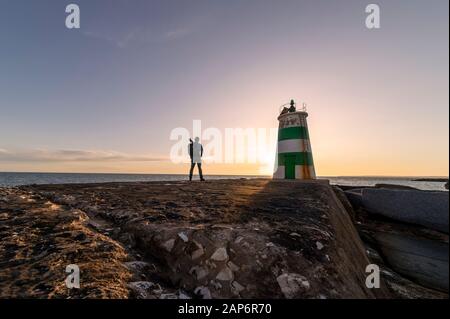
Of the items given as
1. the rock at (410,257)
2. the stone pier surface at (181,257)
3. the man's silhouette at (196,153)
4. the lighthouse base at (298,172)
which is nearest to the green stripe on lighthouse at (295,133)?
the lighthouse base at (298,172)

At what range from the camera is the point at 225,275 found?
1.96 m

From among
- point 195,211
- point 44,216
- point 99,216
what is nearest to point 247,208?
point 195,211

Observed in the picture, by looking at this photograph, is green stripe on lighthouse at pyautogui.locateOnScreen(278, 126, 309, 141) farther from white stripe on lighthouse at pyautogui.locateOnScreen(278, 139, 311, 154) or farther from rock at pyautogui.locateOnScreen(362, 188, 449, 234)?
rock at pyautogui.locateOnScreen(362, 188, 449, 234)

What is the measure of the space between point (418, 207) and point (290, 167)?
1447 cm

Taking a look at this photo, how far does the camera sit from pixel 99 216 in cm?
367

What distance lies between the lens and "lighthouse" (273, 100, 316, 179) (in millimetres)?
15641

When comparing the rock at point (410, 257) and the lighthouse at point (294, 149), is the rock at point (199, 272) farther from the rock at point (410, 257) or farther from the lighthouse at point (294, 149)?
the lighthouse at point (294, 149)

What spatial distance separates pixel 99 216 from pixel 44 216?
0.79 metres

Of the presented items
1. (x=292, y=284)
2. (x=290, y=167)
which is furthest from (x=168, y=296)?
(x=290, y=167)

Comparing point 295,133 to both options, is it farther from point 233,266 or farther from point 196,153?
point 233,266

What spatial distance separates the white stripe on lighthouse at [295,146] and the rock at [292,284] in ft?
48.2

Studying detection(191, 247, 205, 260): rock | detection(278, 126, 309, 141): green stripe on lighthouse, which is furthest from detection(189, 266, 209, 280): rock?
detection(278, 126, 309, 141): green stripe on lighthouse

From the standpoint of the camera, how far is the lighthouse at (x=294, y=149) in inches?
616

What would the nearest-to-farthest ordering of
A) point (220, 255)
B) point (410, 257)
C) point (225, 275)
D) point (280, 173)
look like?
point (225, 275) < point (220, 255) < point (410, 257) < point (280, 173)
